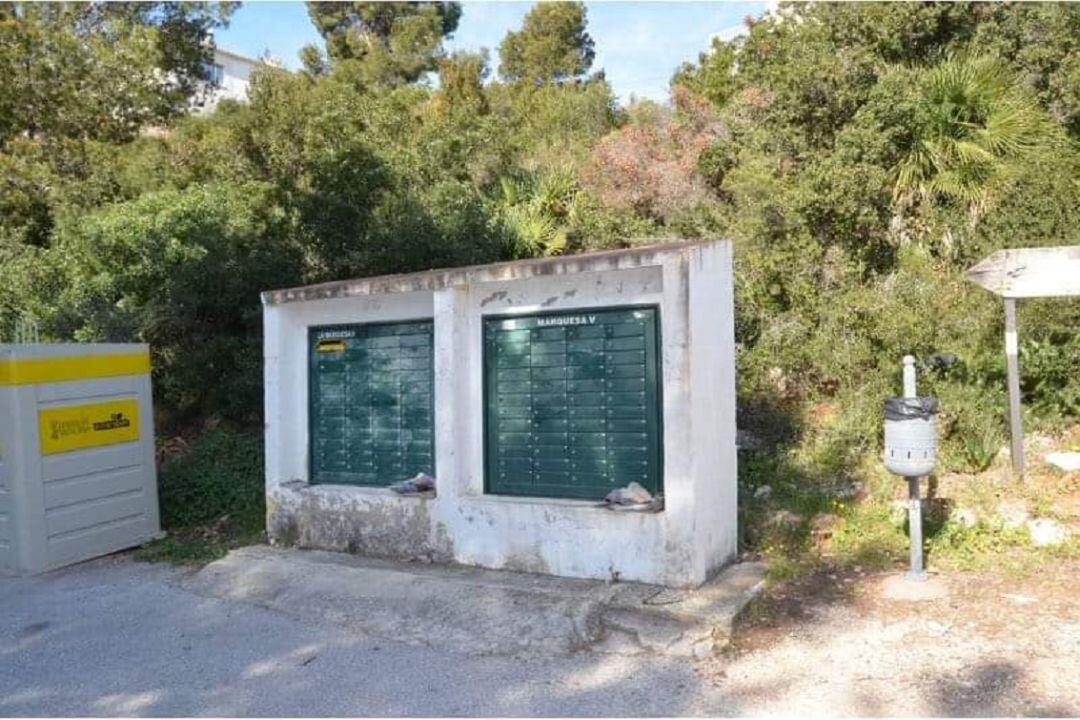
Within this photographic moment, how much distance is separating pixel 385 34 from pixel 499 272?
2686 centimetres

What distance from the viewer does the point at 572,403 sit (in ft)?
19.5

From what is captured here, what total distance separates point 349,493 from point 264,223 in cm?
584

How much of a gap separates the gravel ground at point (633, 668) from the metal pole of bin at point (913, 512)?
0.20 metres

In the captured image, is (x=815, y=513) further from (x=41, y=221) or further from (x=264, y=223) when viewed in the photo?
(x=41, y=221)

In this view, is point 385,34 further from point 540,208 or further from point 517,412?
point 517,412

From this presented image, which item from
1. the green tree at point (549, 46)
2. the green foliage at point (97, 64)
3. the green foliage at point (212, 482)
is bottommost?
the green foliage at point (212, 482)

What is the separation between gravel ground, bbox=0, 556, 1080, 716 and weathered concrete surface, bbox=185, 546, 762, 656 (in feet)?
0.42

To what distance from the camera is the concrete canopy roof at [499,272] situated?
5359 millimetres

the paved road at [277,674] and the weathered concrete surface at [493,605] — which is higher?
the weathered concrete surface at [493,605]

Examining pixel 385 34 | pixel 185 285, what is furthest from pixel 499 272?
pixel 385 34

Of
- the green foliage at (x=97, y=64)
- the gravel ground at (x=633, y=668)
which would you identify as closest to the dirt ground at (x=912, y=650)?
the gravel ground at (x=633, y=668)

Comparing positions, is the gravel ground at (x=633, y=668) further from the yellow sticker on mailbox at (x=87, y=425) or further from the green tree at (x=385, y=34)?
the green tree at (x=385, y=34)

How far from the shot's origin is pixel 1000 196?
930cm

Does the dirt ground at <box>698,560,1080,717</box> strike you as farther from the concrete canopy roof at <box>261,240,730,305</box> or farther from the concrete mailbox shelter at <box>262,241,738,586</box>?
the concrete canopy roof at <box>261,240,730,305</box>
